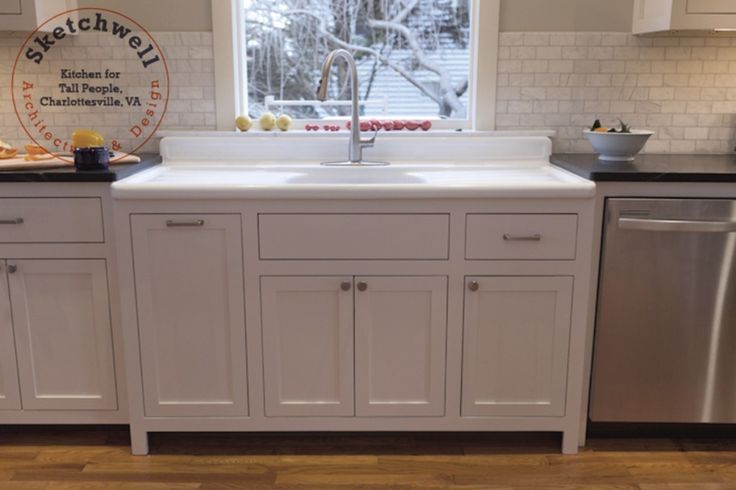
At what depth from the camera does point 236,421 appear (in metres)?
2.20

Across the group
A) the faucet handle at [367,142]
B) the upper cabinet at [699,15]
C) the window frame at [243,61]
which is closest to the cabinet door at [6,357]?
the window frame at [243,61]

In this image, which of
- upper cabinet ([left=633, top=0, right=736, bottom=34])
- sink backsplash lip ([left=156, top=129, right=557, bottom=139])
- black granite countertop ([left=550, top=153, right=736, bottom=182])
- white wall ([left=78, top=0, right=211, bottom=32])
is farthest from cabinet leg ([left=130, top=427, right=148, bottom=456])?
upper cabinet ([left=633, top=0, right=736, bottom=34])

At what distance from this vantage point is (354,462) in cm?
220

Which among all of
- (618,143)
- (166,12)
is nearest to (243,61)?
(166,12)

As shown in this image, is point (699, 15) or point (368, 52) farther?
point (368, 52)

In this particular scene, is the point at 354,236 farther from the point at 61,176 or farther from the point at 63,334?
the point at 63,334

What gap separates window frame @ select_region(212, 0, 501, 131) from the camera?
2582 millimetres

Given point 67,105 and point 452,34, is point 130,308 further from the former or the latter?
point 452,34

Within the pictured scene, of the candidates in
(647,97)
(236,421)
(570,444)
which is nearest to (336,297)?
(236,421)

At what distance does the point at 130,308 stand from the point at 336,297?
65cm

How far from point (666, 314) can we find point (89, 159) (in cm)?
191

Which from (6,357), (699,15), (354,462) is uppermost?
(699,15)

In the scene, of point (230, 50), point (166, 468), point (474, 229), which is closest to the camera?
point (474, 229)

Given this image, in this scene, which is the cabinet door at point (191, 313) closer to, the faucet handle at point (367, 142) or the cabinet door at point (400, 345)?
the cabinet door at point (400, 345)
